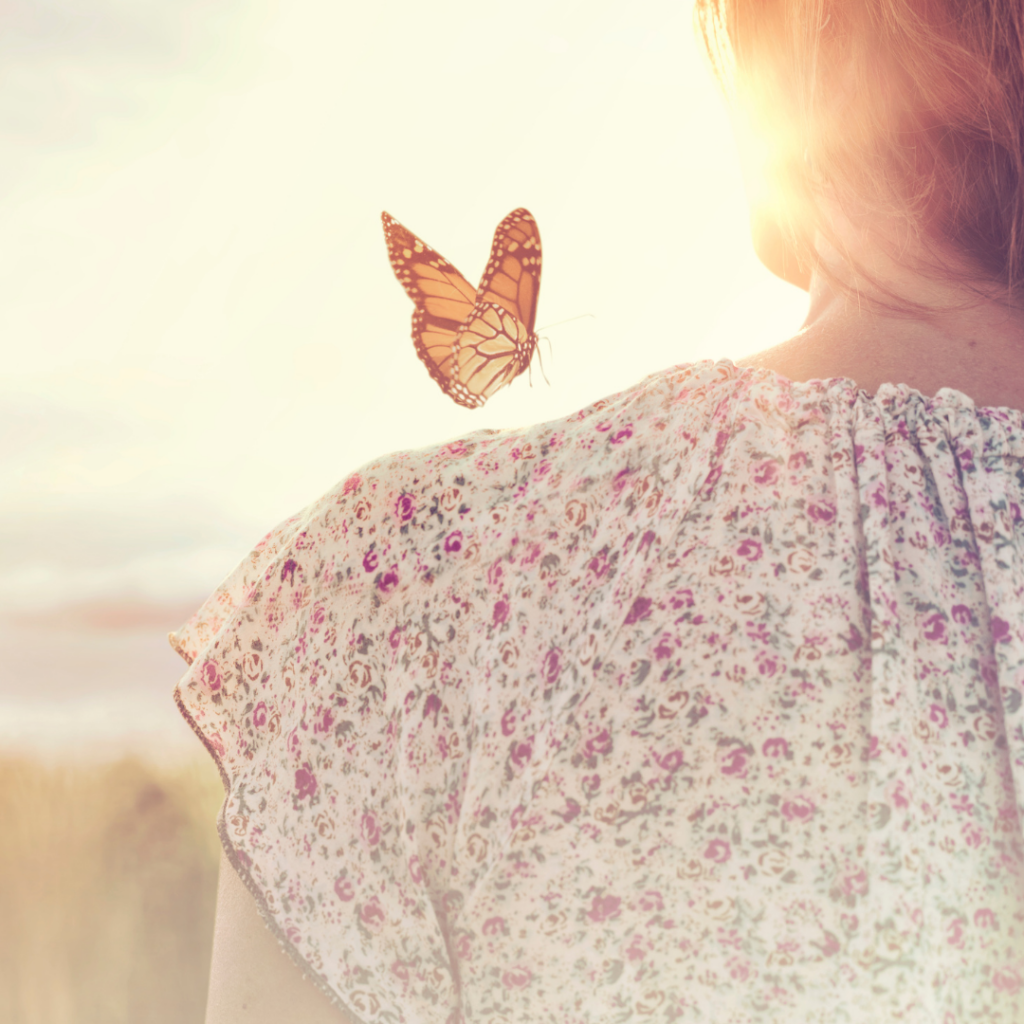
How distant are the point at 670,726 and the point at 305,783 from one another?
0.38m

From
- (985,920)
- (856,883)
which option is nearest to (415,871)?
(856,883)

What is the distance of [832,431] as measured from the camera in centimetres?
87

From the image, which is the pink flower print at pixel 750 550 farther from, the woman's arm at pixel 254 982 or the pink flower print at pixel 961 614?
the woman's arm at pixel 254 982

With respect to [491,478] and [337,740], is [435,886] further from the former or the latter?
[491,478]

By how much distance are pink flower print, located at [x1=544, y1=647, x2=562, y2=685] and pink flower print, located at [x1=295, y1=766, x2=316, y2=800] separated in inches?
10.7

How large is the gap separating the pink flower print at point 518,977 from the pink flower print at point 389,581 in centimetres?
37

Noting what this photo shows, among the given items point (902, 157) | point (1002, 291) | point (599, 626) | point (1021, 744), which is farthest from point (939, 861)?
point (902, 157)

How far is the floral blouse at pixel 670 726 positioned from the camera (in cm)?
71

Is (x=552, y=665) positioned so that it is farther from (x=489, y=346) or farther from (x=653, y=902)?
(x=489, y=346)

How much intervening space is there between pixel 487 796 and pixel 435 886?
0.35 ft

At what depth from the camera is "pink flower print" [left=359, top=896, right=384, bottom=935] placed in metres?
0.78

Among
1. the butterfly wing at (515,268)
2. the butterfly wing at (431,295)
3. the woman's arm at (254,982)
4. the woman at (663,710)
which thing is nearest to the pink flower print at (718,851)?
the woman at (663,710)

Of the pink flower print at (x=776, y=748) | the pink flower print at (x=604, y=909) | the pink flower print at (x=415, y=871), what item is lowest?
the pink flower print at (x=604, y=909)

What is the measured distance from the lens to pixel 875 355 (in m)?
0.97
